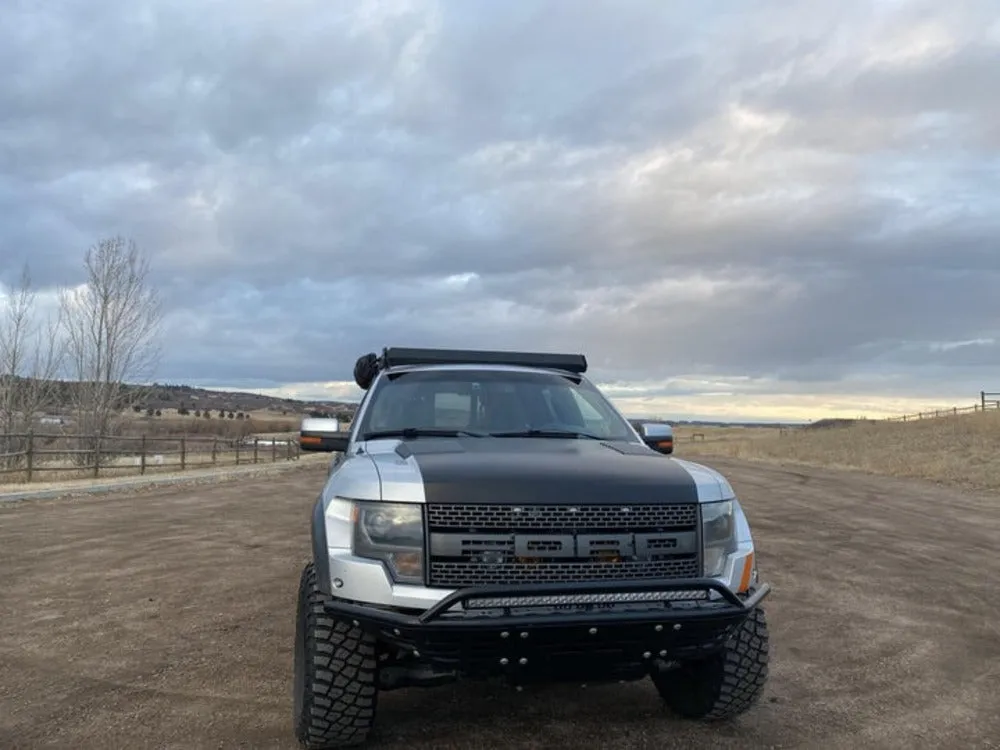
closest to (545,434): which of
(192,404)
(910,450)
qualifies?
(910,450)

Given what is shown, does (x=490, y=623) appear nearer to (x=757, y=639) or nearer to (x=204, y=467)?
(x=757, y=639)

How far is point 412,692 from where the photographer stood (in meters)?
4.62

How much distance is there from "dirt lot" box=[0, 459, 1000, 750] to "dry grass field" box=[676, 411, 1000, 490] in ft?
53.5

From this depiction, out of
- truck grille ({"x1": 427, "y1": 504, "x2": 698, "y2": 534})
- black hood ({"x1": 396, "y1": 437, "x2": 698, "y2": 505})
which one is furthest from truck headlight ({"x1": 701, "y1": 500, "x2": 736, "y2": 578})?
truck grille ({"x1": 427, "y1": 504, "x2": 698, "y2": 534})

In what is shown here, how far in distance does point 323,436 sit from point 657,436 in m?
1.96

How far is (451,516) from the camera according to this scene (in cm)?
315

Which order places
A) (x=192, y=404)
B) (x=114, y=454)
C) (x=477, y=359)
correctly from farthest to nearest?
(x=192, y=404) → (x=114, y=454) → (x=477, y=359)

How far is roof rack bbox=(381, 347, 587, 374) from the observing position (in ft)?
19.1

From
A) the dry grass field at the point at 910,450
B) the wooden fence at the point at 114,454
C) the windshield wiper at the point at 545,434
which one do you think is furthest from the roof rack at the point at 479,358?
the dry grass field at the point at 910,450

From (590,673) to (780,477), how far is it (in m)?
22.6

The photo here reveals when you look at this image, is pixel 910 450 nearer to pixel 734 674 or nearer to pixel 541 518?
pixel 734 674

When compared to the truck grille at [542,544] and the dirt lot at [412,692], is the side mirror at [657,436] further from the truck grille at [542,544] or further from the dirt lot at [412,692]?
the truck grille at [542,544]

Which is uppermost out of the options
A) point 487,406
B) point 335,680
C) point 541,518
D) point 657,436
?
point 487,406

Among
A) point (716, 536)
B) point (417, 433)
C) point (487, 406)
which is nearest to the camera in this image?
point (716, 536)
